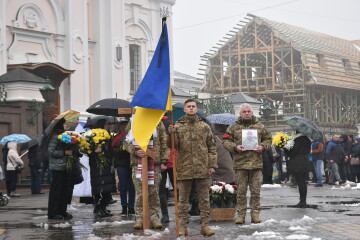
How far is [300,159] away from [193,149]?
5257 mm

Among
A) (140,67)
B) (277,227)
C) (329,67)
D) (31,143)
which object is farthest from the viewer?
(329,67)

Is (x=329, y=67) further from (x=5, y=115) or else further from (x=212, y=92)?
(x=5, y=115)

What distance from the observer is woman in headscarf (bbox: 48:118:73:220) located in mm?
14070

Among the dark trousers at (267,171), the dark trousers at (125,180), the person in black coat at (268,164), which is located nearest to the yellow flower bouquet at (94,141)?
the dark trousers at (125,180)

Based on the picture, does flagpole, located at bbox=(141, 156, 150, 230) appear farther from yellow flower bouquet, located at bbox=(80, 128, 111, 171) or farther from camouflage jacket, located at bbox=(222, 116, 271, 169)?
yellow flower bouquet, located at bbox=(80, 128, 111, 171)

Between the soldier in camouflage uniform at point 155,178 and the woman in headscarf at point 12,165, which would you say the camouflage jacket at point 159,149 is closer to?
the soldier in camouflage uniform at point 155,178

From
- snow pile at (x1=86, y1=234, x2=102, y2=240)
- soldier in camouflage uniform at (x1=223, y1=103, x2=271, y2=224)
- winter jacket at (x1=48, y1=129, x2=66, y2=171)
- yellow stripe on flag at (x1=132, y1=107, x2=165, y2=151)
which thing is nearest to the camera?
→ snow pile at (x1=86, y1=234, x2=102, y2=240)

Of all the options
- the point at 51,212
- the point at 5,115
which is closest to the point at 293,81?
the point at 5,115

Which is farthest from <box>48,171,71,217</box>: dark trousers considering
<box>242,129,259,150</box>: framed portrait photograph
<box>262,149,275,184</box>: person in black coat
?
<box>262,149,275,184</box>: person in black coat

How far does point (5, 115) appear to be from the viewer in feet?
84.3

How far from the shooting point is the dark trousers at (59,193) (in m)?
14.1

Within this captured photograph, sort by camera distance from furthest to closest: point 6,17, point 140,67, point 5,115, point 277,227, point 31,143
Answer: point 140,67 < point 6,17 < point 5,115 < point 31,143 < point 277,227

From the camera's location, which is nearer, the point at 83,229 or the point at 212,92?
the point at 83,229

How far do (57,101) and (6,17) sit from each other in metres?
4.37
